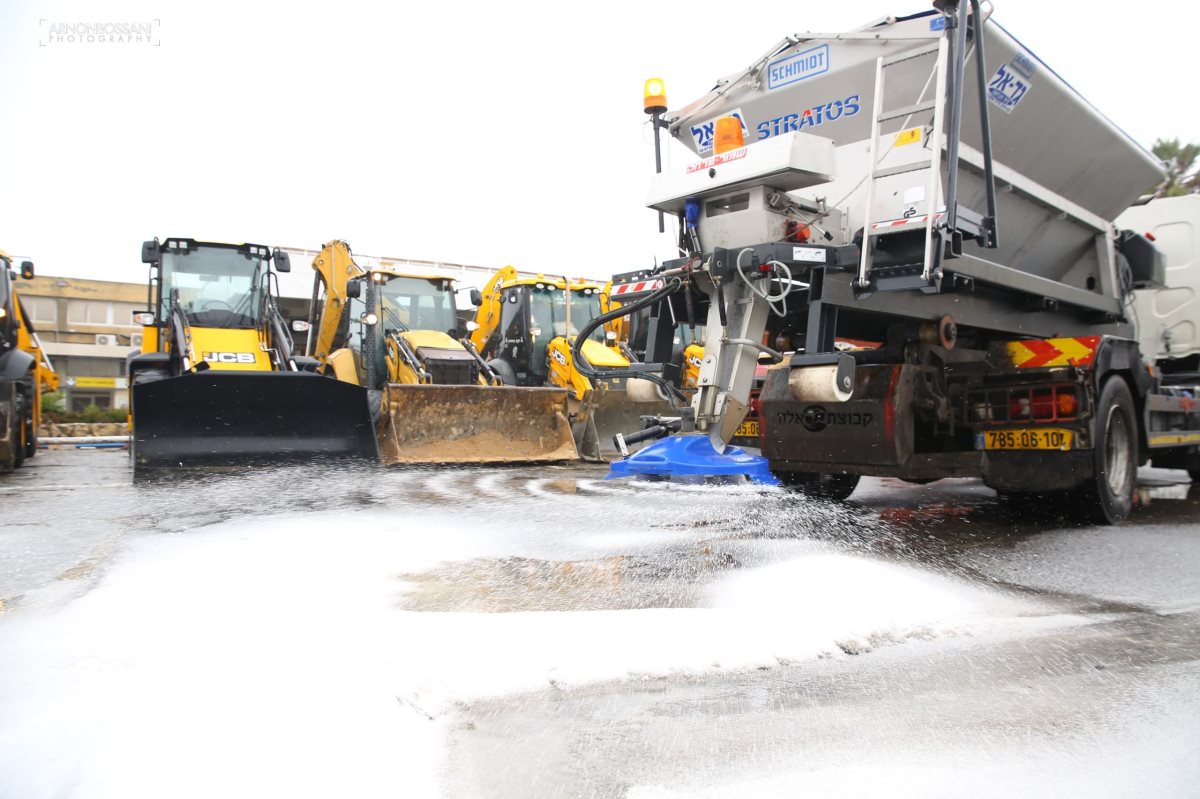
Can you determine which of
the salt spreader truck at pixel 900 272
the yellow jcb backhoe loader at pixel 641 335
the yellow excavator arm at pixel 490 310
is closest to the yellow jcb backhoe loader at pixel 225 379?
the yellow excavator arm at pixel 490 310

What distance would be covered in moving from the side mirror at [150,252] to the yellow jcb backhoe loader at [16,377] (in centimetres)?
113

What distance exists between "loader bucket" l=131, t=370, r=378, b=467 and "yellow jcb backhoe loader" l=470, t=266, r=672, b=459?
3.33 meters

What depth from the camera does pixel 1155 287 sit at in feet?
23.8

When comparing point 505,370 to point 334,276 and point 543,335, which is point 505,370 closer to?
point 543,335

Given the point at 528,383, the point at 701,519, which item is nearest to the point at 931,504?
the point at 701,519

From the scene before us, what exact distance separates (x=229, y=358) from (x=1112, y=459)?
855cm

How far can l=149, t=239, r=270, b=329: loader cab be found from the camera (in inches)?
373

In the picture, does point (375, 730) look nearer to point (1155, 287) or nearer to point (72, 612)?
point (72, 612)

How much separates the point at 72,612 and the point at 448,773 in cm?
180

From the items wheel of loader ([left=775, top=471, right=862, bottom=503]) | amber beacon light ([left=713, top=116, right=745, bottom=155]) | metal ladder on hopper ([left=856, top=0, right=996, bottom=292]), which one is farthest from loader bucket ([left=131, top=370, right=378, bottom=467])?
metal ladder on hopper ([left=856, top=0, right=996, bottom=292])

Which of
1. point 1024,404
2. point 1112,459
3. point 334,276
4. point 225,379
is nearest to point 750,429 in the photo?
point 1024,404

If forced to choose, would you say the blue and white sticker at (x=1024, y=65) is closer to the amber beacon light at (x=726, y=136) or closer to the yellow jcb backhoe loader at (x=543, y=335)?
the amber beacon light at (x=726, y=136)

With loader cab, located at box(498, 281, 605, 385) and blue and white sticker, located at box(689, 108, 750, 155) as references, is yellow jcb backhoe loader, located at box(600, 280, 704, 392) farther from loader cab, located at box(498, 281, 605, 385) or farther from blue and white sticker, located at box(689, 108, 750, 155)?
blue and white sticker, located at box(689, 108, 750, 155)

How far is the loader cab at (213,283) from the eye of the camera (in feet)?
31.1
